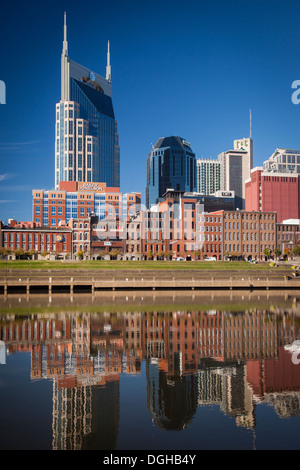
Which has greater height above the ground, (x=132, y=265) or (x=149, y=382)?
(x=132, y=265)

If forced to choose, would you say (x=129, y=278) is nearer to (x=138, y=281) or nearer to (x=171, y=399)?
(x=138, y=281)

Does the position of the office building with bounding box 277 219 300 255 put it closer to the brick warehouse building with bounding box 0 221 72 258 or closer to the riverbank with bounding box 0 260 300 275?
the riverbank with bounding box 0 260 300 275

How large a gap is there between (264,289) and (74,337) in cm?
6248

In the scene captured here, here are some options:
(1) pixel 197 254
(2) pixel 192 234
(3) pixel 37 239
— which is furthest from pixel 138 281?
(3) pixel 37 239

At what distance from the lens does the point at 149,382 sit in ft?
89.7

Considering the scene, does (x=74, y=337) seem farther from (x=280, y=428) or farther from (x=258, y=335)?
(x=280, y=428)

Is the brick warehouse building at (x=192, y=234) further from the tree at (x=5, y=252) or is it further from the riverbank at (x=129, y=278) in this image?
the tree at (x=5, y=252)

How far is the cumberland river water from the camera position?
19.5m

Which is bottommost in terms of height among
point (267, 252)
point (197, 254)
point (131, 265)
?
point (131, 265)

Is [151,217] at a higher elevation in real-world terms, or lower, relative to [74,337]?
higher

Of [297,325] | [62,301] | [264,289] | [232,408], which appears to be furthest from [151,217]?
[232,408]

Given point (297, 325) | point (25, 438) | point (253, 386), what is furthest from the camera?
point (297, 325)

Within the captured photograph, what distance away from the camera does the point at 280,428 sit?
66.8 feet

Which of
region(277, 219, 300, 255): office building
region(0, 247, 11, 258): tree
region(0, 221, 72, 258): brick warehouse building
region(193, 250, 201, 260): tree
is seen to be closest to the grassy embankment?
region(0, 247, 11, 258): tree
